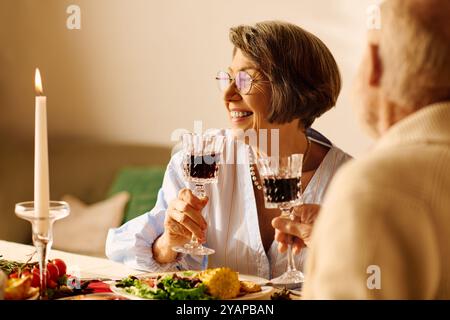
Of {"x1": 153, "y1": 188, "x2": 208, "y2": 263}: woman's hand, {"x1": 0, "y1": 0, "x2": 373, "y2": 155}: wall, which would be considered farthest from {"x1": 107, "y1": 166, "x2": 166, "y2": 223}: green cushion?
{"x1": 153, "y1": 188, "x2": 208, "y2": 263}: woman's hand

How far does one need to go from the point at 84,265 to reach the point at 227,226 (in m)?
0.50

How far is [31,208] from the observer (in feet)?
5.03

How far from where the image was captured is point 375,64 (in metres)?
1.18

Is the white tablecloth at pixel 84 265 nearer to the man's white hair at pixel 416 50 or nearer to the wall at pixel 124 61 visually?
the man's white hair at pixel 416 50

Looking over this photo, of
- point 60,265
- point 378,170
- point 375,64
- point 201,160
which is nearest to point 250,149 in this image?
point 201,160

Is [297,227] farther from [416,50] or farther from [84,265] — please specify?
[416,50]

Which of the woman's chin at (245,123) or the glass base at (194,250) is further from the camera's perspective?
the woman's chin at (245,123)

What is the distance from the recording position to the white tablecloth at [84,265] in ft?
6.45

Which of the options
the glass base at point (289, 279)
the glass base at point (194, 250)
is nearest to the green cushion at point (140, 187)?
the glass base at point (194, 250)

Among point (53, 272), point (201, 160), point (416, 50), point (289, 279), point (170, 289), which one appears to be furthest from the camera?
point (201, 160)

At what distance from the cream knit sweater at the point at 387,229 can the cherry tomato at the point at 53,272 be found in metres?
0.77

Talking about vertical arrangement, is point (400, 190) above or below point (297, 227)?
above

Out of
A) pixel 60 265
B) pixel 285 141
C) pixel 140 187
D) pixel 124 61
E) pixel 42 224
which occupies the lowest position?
pixel 140 187
